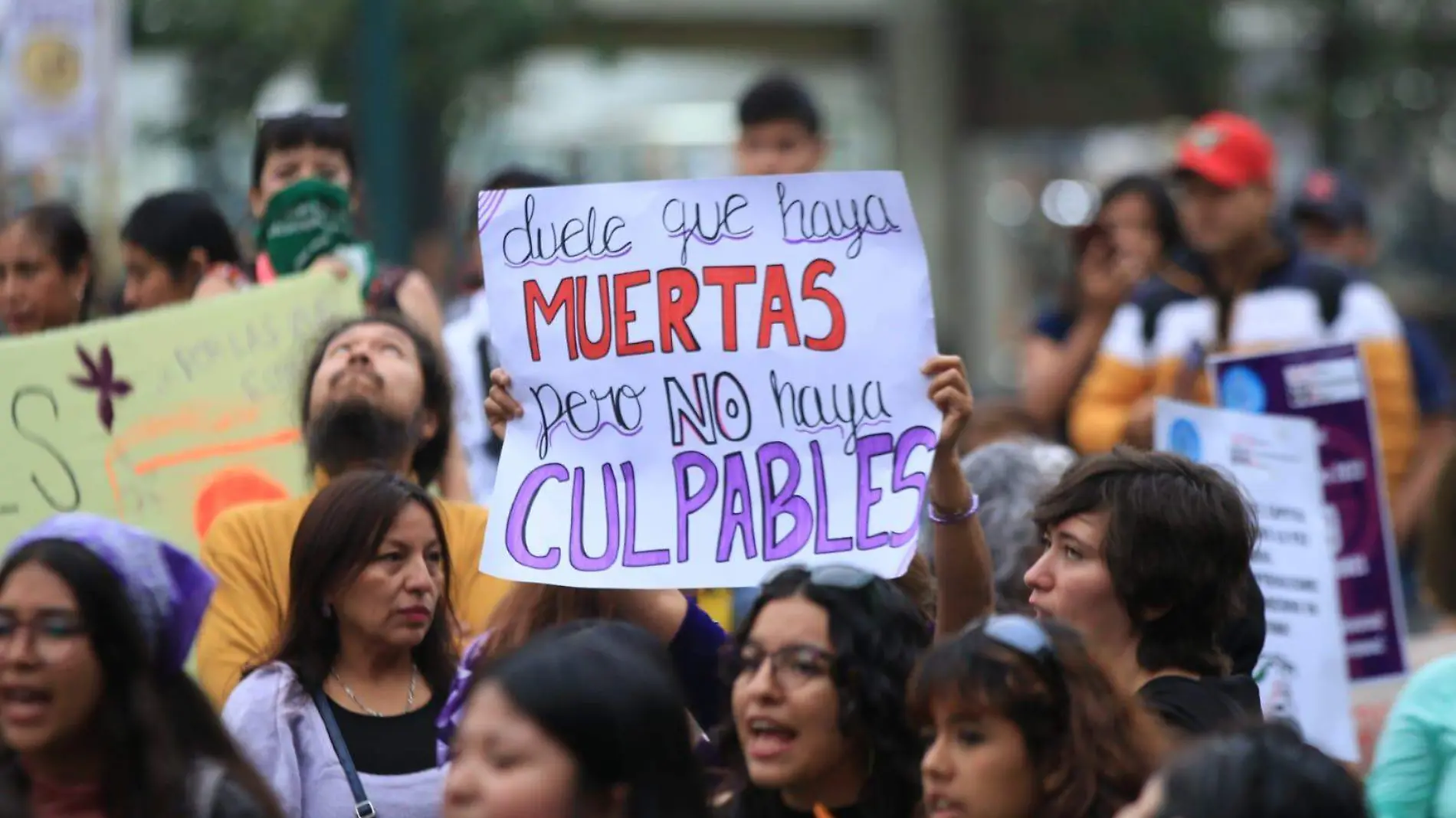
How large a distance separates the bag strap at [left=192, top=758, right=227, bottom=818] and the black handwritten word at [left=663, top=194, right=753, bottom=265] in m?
1.79

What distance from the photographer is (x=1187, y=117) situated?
18969mm

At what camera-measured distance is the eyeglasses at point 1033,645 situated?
3.63 meters

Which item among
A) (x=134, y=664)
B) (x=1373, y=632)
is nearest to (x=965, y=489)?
(x=134, y=664)

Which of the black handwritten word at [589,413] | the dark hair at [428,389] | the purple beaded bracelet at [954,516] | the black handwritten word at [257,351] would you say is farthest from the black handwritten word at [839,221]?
the black handwritten word at [257,351]

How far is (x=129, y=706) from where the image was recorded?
11.8ft

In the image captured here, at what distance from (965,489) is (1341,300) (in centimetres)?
398

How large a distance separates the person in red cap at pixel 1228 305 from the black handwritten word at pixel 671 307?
10.6 ft

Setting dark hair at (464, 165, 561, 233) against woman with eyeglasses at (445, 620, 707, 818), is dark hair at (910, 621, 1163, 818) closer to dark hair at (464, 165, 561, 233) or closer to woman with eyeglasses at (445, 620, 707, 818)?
woman with eyeglasses at (445, 620, 707, 818)

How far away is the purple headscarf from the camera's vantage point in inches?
143

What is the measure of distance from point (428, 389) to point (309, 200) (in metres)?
1.14

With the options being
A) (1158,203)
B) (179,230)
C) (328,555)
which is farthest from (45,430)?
(1158,203)

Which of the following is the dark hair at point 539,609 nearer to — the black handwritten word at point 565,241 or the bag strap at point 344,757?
the bag strap at point 344,757

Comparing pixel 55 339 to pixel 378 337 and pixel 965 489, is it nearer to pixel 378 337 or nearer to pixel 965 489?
pixel 378 337

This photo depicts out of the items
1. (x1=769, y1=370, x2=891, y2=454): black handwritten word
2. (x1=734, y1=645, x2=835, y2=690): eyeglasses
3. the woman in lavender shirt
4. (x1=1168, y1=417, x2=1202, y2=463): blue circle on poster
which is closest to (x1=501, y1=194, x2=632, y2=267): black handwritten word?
(x1=769, y1=370, x2=891, y2=454): black handwritten word
